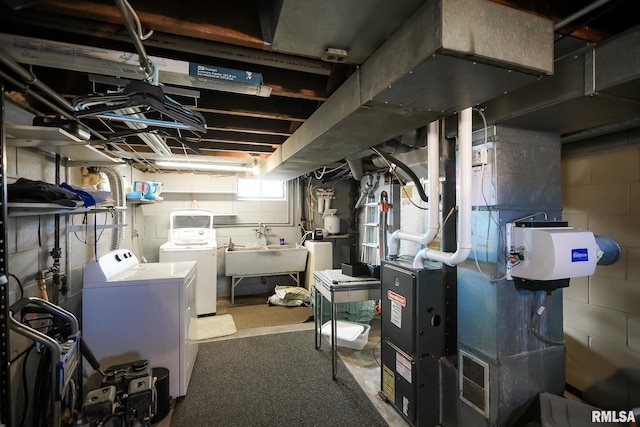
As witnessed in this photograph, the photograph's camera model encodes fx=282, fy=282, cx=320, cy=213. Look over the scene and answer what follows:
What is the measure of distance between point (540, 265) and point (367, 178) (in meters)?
3.12

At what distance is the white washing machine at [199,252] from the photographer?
3799 millimetres

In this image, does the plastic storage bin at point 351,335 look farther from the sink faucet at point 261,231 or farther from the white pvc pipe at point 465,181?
the sink faucet at point 261,231

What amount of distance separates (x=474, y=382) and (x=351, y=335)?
144cm

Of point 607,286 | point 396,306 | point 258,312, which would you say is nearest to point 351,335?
point 396,306

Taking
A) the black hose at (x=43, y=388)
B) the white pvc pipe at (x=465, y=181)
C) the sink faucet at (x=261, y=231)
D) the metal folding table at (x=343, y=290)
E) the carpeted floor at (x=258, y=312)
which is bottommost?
the carpeted floor at (x=258, y=312)

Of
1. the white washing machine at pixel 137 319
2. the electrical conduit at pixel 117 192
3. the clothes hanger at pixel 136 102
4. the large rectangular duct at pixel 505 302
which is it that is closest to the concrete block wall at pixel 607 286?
the large rectangular duct at pixel 505 302

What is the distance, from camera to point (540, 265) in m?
1.41

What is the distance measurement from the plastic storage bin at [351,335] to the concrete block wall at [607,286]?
164 centimetres

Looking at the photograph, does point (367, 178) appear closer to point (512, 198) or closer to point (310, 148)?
point (310, 148)

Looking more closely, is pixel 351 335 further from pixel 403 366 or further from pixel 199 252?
pixel 199 252

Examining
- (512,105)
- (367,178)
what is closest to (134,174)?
(367,178)

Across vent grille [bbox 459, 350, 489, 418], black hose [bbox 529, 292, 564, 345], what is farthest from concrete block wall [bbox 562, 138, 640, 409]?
vent grille [bbox 459, 350, 489, 418]

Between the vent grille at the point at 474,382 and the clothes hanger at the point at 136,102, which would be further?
the vent grille at the point at 474,382

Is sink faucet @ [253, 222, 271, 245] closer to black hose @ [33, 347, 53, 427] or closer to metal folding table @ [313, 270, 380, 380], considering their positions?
metal folding table @ [313, 270, 380, 380]
